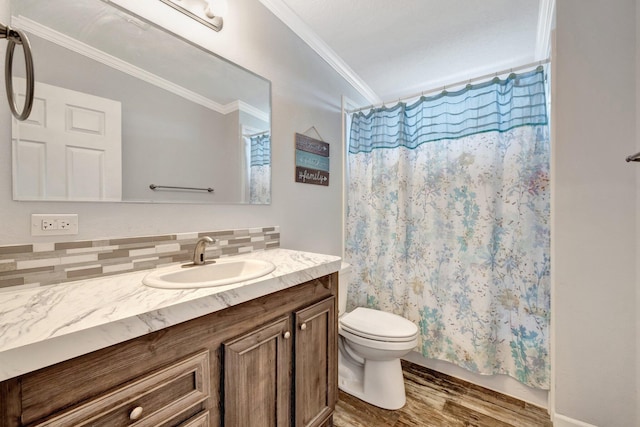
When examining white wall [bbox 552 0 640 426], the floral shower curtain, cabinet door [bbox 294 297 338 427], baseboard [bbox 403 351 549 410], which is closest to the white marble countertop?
cabinet door [bbox 294 297 338 427]

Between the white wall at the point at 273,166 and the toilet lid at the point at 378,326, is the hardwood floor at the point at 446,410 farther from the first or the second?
the white wall at the point at 273,166

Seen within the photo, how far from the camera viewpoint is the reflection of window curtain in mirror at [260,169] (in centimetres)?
153

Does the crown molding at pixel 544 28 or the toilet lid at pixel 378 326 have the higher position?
the crown molding at pixel 544 28

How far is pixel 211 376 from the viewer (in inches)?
31.8

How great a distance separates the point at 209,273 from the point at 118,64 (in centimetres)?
93

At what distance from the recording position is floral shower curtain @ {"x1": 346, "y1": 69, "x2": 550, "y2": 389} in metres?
1.60

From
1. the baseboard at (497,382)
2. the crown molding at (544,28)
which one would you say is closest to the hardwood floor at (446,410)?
the baseboard at (497,382)

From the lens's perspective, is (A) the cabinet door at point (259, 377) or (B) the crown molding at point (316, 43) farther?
(B) the crown molding at point (316, 43)

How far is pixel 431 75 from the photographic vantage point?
235cm

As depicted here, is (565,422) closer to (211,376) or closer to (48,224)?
(211,376)

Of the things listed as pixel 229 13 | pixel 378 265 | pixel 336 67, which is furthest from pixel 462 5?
pixel 378 265

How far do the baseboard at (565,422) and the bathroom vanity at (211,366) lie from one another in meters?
1.22

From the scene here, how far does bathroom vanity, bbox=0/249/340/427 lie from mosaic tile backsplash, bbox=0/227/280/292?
0.22ft

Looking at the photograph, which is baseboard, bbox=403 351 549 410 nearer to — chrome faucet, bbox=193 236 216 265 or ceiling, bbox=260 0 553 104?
chrome faucet, bbox=193 236 216 265
